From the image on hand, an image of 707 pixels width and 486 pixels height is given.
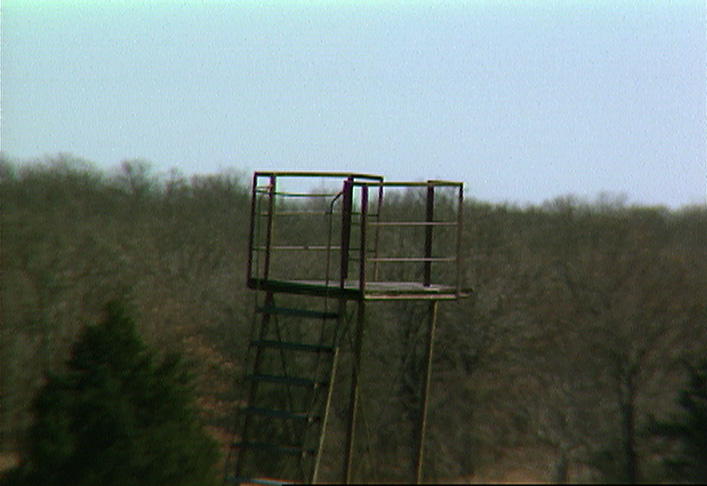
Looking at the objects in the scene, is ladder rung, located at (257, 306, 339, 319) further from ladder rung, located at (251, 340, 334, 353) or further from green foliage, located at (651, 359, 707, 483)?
green foliage, located at (651, 359, 707, 483)

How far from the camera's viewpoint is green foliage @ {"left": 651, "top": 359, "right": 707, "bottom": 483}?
1512 centimetres

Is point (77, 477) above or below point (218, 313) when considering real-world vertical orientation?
below

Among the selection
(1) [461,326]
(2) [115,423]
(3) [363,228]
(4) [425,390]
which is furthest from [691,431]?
(2) [115,423]

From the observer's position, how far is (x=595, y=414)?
1761 cm

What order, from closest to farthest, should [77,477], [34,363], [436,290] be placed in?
1. [77,477]
2. [436,290]
3. [34,363]

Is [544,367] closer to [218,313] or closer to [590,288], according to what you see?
[590,288]

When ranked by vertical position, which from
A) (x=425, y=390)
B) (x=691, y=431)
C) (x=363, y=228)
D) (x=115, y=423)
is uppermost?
(x=363, y=228)

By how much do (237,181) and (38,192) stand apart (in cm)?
746

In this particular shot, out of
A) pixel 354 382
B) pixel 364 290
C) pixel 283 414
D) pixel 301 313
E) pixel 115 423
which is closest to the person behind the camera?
pixel 115 423

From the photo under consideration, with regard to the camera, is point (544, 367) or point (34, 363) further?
point (544, 367)

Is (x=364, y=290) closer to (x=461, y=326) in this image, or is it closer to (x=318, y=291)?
(x=318, y=291)

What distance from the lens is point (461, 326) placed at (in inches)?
711

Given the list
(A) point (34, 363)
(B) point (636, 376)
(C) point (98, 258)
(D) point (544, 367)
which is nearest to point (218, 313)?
(C) point (98, 258)

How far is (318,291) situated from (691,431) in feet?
27.6
